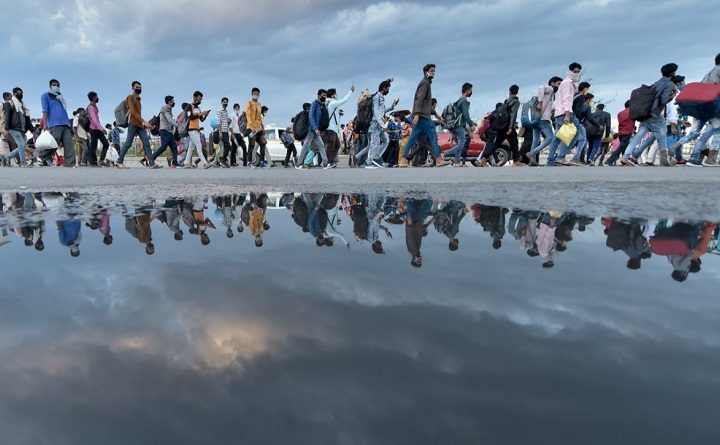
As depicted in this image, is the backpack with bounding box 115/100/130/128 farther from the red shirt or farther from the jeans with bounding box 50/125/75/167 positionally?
the red shirt

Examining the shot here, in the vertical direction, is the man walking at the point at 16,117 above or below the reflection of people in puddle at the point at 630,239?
above

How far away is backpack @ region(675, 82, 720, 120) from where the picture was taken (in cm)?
957

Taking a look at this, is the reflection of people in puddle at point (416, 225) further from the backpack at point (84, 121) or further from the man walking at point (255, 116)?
the backpack at point (84, 121)

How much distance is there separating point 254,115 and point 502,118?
246 inches

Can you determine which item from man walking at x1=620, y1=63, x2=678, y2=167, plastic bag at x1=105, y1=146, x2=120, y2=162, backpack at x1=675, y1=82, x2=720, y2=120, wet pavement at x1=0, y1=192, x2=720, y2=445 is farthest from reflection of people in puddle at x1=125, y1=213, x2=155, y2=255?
plastic bag at x1=105, y1=146, x2=120, y2=162

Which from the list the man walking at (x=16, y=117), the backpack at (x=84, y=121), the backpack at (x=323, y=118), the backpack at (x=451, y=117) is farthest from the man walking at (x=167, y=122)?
the backpack at (x=451, y=117)

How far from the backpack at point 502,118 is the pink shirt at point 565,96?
6.25 ft

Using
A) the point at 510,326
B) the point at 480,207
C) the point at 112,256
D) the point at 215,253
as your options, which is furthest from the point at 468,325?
the point at 480,207

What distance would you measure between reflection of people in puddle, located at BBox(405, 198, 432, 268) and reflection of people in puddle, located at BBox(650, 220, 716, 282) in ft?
3.72

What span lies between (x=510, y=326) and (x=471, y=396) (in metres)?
0.49

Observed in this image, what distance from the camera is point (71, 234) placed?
124 inches

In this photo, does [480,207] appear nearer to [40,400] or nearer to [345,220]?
[345,220]

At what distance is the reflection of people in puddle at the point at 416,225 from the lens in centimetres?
259

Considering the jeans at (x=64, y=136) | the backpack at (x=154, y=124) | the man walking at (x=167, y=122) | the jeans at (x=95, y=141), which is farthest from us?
the backpack at (x=154, y=124)
